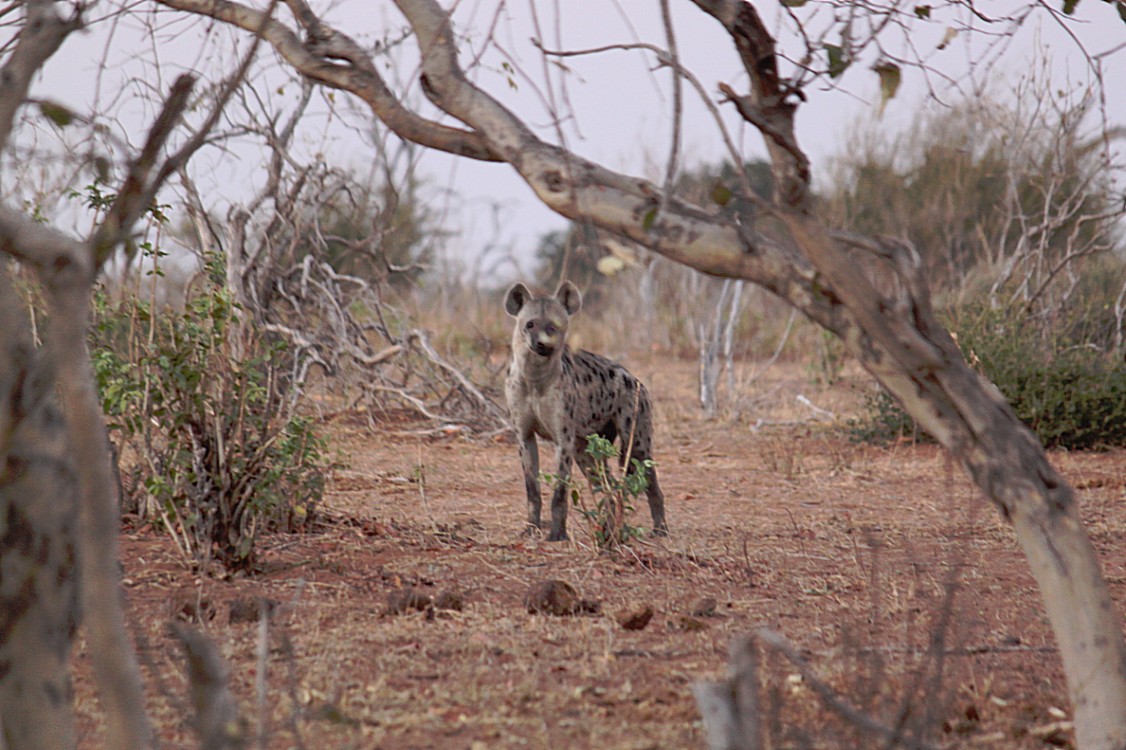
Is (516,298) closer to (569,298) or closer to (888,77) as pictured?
(569,298)

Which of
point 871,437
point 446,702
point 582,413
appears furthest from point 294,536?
point 871,437

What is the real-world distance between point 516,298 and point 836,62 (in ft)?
12.3

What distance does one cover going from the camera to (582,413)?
6.36m

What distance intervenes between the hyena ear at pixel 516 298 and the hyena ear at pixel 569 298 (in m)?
0.18

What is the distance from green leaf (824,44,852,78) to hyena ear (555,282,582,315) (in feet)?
11.4

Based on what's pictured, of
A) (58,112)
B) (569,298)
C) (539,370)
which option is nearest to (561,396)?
(539,370)

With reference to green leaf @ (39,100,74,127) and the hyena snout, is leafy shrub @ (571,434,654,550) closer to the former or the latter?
the hyena snout

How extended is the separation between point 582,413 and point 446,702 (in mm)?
3287

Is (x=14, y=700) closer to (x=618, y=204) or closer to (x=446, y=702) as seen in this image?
(x=446, y=702)

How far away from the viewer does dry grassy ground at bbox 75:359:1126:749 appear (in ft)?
9.76

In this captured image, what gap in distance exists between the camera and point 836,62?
9.68ft

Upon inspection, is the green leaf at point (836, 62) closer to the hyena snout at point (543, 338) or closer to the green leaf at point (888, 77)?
the green leaf at point (888, 77)

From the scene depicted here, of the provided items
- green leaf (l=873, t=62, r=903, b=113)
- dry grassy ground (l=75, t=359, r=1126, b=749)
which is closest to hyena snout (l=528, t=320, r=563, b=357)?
dry grassy ground (l=75, t=359, r=1126, b=749)

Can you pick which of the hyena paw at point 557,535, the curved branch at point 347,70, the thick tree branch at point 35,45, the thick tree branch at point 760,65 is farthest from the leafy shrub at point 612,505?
the thick tree branch at point 35,45
